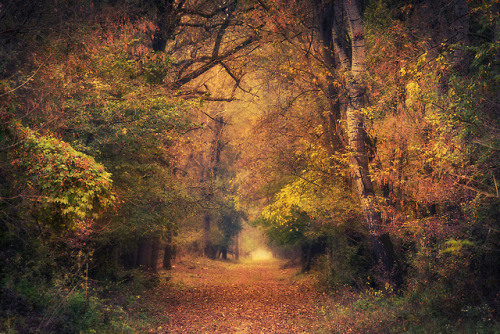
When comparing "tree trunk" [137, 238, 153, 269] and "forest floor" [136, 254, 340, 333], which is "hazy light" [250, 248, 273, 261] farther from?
"forest floor" [136, 254, 340, 333]

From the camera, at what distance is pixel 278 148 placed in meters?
18.2

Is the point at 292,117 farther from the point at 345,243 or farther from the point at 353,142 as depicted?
the point at 345,243

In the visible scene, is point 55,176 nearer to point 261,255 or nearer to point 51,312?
point 51,312

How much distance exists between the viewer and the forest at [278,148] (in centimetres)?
795

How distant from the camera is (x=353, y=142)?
13.4 m

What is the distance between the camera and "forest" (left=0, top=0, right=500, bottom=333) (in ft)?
26.1

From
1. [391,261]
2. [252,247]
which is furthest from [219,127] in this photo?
[252,247]

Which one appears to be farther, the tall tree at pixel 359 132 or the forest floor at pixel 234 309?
the tall tree at pixel 359 132

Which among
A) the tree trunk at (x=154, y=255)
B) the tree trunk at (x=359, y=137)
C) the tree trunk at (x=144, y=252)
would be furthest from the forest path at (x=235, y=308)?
the tree trunk at (x=359, y=137)

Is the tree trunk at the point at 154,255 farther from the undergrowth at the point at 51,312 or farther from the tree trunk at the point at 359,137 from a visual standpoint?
the tree trunk at the point at 359,137

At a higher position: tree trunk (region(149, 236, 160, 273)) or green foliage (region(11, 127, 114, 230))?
green foliage (region(11, 127, 114, 230))

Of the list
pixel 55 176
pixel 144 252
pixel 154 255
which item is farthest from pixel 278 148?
pixel 55 176

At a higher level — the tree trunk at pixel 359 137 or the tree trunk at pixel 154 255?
the tree trunk at pixel 359 137

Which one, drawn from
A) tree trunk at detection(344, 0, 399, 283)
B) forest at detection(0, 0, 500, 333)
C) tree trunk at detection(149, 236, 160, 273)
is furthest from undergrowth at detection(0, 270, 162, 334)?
tree trunk at detection(149, 236, 160, 273)
